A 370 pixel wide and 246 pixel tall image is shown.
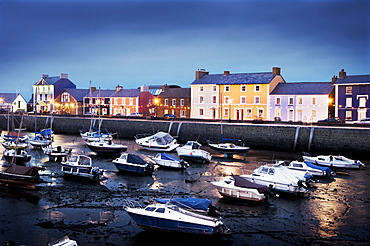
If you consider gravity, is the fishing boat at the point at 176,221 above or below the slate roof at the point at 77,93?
below

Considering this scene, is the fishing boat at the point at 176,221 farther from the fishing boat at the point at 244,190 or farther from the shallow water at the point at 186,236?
the fishing boat at the point at 244,190

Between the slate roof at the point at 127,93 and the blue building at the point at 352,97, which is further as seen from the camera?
the slate roof at the point at 127,93

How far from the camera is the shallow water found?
18594mm

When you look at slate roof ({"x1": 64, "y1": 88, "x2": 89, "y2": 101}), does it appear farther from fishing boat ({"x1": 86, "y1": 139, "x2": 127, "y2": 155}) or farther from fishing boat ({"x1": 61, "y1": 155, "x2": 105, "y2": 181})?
fishing boat ({"x1": 61, "y1": 155, "x2": 105, "y2": 181})

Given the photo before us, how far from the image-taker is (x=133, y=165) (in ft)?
106

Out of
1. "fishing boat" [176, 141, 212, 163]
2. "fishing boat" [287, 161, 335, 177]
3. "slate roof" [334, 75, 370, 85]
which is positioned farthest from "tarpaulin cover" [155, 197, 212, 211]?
"slate roof" [334, 75, 370, 85]

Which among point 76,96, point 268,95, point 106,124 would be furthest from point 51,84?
point 268,95

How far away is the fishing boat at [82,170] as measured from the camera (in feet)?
96.7

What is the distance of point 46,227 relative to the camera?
64.6 feet

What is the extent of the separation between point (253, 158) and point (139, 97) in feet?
169

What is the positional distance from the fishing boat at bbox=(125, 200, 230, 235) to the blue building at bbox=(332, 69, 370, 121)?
48.2m

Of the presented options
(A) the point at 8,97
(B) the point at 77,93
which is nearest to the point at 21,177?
(B) the point at 77,93

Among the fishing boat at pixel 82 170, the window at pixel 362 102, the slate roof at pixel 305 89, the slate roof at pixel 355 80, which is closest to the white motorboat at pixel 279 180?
the fishing boat at pixel 82 170

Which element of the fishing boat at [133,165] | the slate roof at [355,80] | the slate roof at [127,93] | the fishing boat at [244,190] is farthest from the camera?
the slate roof at [127,93]
